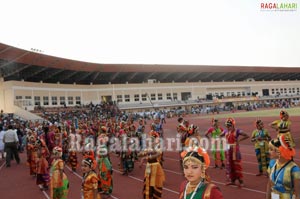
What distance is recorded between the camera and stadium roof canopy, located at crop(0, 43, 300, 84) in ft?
112


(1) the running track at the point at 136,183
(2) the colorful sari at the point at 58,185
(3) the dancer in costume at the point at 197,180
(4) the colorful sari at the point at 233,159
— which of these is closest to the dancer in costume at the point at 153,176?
(2) the colorful sari at the point at 58,185

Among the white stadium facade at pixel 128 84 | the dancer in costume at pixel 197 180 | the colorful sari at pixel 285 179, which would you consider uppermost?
the white stadium facade at pixel 128 84

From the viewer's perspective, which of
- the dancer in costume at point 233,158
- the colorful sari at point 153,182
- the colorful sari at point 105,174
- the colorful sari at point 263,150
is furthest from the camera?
the colorful sari at point 263,150

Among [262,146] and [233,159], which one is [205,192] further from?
[262,146]

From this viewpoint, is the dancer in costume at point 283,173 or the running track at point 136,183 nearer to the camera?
the dancer in costume at point 283,173

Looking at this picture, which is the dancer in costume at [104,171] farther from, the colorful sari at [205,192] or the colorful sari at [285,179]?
the colorful sari at [205,192]

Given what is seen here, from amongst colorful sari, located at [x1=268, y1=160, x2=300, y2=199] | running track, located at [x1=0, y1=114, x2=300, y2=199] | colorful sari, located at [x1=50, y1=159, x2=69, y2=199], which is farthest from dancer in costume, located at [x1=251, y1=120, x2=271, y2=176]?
colorful sari, located at [x1=50, y1=159, x2=69, y2=199]

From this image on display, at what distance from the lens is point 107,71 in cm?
4962

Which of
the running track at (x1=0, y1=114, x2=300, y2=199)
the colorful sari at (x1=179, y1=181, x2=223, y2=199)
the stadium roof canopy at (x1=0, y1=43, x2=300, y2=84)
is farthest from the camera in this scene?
the stadium roof canopy at (x1=0, y1=43, x2=300, y2=84)

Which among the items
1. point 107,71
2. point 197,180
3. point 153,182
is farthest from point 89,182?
point 107,71

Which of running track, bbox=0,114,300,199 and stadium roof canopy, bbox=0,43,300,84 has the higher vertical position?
stadium roof canopy, bbox=0,43,300,84

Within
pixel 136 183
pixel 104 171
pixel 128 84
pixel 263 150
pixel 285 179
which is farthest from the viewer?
pixel 128 84

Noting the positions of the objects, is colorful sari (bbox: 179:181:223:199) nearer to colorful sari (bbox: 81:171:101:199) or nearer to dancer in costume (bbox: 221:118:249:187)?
colorful sari (bbox: 81:171:101:199)

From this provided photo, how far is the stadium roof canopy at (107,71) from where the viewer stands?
112ft
